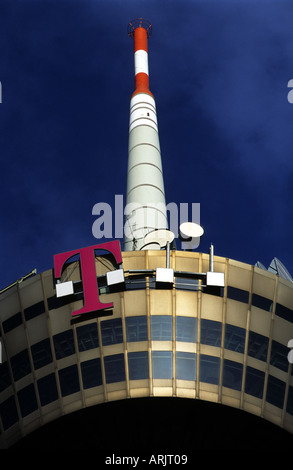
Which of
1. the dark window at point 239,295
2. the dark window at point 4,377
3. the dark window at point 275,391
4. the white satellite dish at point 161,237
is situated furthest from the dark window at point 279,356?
the dark window at point 4,377

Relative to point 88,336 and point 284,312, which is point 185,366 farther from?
point 284,312

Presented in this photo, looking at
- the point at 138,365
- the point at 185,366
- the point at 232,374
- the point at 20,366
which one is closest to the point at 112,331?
the point at 138,365

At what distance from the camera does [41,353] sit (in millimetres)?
41438

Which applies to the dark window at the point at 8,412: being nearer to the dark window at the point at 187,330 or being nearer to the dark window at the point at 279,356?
the dark window at the point at 187,330

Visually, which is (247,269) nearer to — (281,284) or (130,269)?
(281,284)

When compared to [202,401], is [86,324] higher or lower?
higher

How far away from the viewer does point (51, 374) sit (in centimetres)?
4119

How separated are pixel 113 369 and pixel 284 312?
500 inches

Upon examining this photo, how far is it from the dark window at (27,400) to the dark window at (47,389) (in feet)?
1.83

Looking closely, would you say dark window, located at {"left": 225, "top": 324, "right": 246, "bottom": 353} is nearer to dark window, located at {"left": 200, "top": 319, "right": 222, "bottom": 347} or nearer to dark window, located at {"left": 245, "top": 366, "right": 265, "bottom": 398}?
dark window, located at {"left": 200, "top": 319, "right": 222, "bottom": 347}

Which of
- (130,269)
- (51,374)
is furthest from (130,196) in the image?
(51,374)

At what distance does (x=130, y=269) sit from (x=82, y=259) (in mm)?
3570

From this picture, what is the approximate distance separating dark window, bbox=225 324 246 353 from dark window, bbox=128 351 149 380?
19.2ft

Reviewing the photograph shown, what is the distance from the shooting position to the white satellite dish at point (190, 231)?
46281 mm
